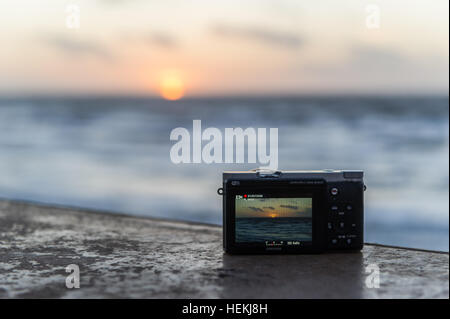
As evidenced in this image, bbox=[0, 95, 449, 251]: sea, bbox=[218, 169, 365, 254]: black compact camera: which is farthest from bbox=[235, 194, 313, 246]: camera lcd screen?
bbox=[0, 95, 449, 251]: sea

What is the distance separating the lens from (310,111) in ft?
73.2

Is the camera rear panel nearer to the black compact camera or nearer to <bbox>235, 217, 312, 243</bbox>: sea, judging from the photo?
the black compact camera

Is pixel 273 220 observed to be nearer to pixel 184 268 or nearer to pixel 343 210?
pixel 343 210

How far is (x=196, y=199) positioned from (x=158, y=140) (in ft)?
29.9

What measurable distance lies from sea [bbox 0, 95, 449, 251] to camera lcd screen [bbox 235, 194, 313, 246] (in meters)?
4.73

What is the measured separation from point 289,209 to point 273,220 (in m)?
0.09

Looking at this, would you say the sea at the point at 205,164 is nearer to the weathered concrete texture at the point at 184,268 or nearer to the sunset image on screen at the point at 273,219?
the weathered concrete texture at the point at 184,268

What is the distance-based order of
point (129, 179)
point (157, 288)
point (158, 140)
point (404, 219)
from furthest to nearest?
point (158, 140) → point (129, 179) → point (404, 219) → point (157, 288)

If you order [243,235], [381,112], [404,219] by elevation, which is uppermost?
[381,112]

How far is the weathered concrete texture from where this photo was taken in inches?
83.5

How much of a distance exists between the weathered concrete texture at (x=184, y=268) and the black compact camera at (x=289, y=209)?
0.07 meters

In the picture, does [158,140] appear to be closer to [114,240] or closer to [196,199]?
[196,199]

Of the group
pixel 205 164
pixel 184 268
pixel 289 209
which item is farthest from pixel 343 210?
pixel 205 164
